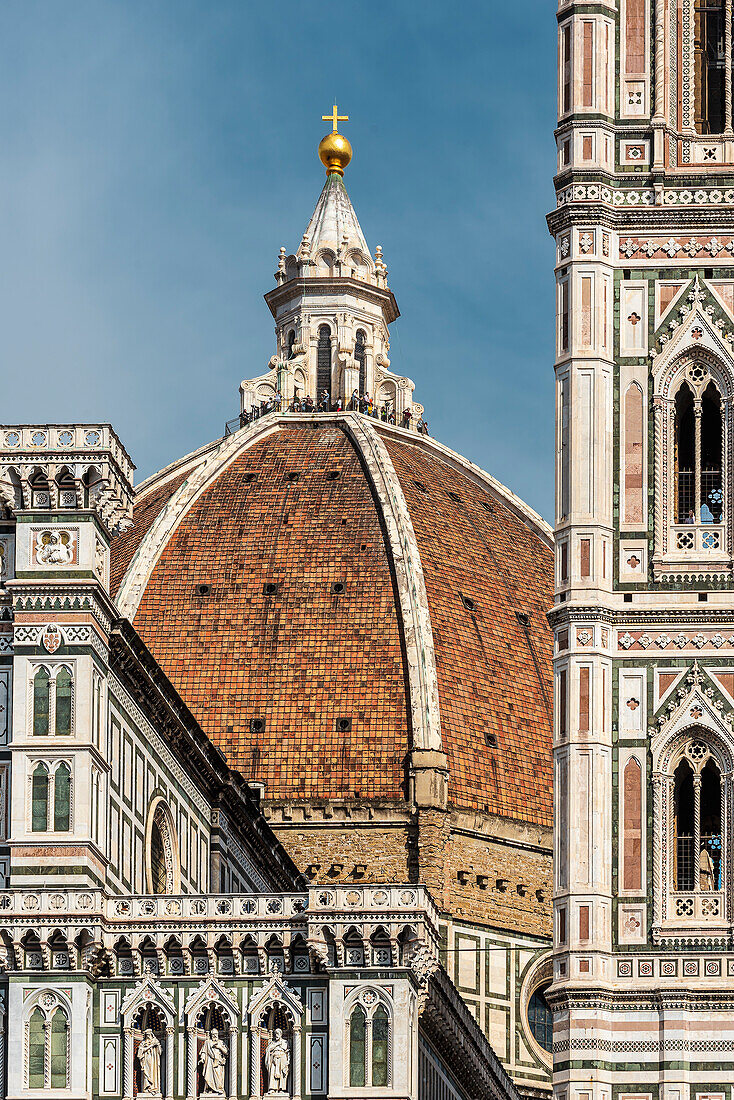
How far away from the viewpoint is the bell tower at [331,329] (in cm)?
10688

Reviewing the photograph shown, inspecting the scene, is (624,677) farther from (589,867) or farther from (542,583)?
(542,583)

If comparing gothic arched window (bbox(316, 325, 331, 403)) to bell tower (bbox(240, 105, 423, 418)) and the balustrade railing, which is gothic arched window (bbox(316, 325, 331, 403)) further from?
the balustrade railing

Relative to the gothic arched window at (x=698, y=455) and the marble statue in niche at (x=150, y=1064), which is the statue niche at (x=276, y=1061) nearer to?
the marble statue in niche at (x=150, y=1064)

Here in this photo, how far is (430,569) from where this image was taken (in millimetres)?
96438

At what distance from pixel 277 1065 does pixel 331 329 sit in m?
59.7

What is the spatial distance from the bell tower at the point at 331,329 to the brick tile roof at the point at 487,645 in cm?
599

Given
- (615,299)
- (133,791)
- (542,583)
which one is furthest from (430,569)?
(615,299)

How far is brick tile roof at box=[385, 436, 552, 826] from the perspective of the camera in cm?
9275

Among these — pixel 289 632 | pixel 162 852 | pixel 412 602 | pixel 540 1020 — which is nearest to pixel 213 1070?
pixel 162 852

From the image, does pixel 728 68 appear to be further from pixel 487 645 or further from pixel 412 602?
pixel 487 645

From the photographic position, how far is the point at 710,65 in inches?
1884

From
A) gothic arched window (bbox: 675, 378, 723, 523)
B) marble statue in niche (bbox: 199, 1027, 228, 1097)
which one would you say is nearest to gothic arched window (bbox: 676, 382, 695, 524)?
gothic arched window (bbox: 675, 378, 723, 523)

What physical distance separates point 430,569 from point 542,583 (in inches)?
165

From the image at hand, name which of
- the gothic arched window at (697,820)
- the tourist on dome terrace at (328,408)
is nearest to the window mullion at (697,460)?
the gothic arched window at (697,820)
